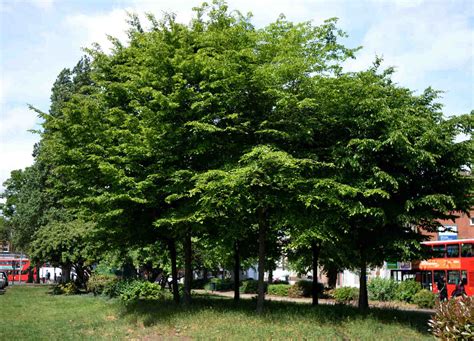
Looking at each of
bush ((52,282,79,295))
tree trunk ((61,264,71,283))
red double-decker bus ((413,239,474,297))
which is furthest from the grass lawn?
tree trunk ((61,264,71,283))

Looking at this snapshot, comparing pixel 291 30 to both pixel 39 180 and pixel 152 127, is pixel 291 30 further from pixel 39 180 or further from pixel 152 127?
pixel 39 180

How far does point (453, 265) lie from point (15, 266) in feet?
222

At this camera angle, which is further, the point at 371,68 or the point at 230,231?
the point at 371,68

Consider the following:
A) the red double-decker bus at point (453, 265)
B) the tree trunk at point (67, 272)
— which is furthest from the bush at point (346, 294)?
the tree trunk at point (67, 272)

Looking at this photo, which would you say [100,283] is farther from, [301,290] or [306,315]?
[306,315]

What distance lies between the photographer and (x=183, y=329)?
16016 mm

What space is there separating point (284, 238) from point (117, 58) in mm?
12141

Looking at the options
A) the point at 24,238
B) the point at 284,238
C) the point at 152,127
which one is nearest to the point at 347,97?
the point at 152,127

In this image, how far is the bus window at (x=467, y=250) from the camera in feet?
103

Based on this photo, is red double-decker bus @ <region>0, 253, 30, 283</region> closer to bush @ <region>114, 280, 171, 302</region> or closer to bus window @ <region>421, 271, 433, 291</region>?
bush @ <region>114, 280, 171, 302</region>

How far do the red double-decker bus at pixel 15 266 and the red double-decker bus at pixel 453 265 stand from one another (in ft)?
195

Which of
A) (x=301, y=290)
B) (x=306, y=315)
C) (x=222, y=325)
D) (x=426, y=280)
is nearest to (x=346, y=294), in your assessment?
(x=301, y=290)

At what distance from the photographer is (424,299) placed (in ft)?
110

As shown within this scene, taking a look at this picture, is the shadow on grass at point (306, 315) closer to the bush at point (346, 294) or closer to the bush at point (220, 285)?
the bush at point (346, 294)
